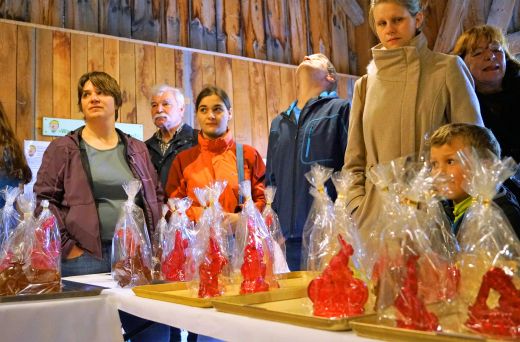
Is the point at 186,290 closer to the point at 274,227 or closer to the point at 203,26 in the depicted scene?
the point at 274,227

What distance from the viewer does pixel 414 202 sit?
96 centimetres

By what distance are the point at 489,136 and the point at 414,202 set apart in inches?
23.6

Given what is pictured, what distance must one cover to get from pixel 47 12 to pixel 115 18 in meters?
0.53

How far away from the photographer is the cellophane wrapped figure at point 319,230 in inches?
47.6

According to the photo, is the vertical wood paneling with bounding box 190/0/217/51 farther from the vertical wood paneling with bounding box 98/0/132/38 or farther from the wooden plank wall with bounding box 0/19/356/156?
the vertical wood paneling with bounding box 98/0/132/38

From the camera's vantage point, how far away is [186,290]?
1451 mm

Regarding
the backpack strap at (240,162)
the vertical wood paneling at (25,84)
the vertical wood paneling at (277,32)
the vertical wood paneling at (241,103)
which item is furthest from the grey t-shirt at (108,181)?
the vertical wood paneling at (277,32)

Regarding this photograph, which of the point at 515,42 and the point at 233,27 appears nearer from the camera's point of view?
the point at 515,42

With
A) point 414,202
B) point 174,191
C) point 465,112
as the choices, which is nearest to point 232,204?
point 174,191

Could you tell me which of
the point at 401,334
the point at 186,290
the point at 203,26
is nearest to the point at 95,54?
the point at 203,26

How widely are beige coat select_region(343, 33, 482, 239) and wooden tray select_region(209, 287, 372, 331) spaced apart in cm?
50

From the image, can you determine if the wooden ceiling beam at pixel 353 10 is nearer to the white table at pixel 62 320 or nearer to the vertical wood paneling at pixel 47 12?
the vertical wood paneling at pixel 47 12

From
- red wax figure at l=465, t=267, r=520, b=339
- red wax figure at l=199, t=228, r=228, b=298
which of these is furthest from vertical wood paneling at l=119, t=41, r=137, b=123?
red wax figure at l=465, t=267, r=520, b=339

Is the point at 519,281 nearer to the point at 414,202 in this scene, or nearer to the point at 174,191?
the point at 414,202
